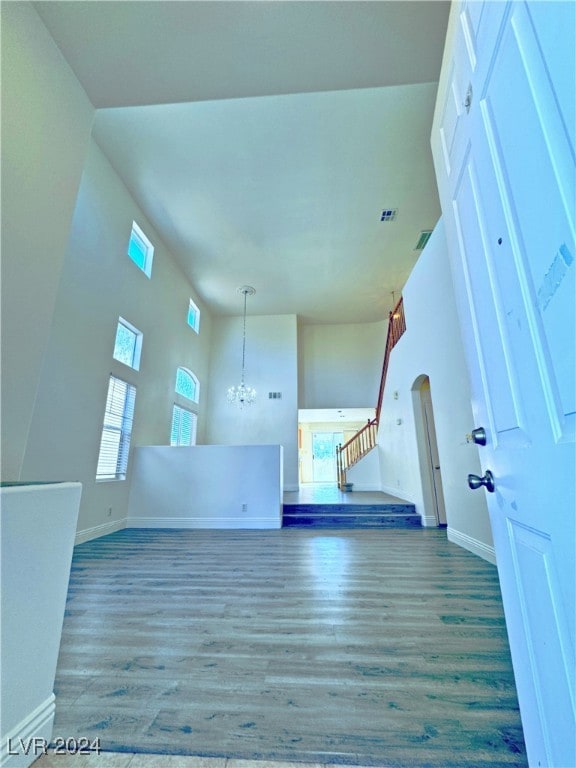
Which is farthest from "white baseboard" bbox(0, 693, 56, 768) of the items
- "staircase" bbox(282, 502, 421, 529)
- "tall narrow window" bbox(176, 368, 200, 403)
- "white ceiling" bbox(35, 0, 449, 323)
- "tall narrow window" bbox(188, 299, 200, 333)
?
"tall narrow window" bbox(188, 299, 200, 333)

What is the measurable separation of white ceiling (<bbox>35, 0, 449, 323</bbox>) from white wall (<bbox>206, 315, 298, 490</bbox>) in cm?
57

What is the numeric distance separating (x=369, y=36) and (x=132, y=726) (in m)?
3.50

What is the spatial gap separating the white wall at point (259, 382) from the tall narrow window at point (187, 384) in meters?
0.74

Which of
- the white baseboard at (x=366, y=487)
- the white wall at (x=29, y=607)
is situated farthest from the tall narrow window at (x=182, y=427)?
the white wall at (x=29, y=607)

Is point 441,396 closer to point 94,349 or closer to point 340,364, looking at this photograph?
point 94,349

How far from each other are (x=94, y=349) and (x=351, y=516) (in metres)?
4.70

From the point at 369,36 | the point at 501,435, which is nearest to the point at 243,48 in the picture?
the point at 369,36

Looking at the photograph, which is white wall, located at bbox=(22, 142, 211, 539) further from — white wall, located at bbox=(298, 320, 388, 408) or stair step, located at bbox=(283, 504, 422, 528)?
white wall, located at bbox=(298, 320, 388, 408)

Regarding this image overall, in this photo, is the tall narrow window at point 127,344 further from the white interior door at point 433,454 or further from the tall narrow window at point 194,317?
the white interior door at point 433,454

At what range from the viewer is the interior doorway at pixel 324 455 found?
1284 centimetres

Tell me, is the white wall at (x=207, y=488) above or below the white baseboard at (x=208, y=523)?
above

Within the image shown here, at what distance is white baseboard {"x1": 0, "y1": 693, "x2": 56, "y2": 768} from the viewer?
1012 mm

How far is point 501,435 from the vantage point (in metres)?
0.96

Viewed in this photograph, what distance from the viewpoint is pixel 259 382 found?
897 centimetres
